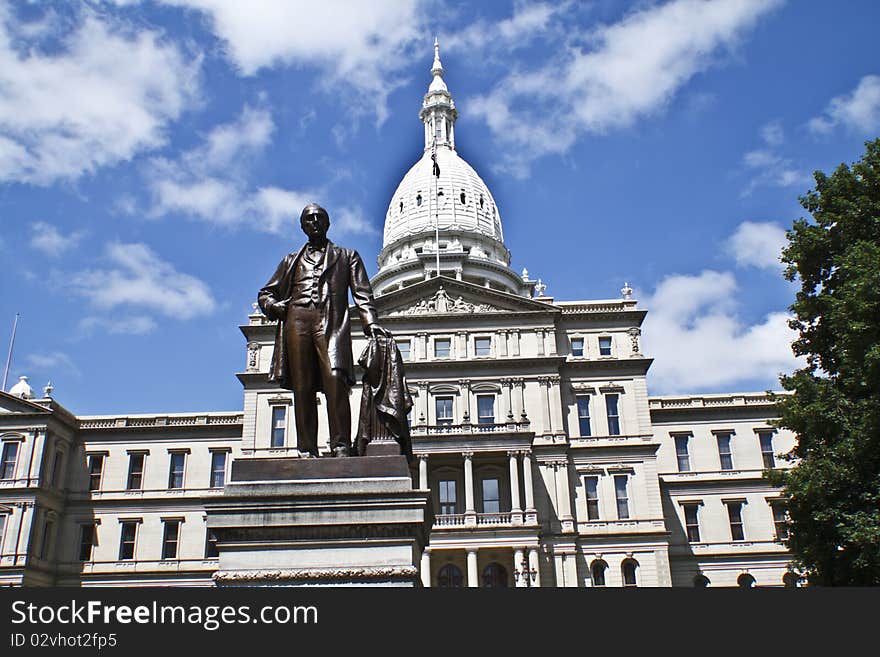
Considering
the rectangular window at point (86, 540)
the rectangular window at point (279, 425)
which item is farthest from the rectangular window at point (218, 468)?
the rectangular window at point (86, 540)

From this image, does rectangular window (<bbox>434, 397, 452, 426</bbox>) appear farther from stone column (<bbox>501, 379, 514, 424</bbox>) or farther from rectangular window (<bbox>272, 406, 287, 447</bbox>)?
rectangular window (<bbox>272, 406, 287, 447</bbox>)

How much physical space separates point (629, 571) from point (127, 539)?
108 feet

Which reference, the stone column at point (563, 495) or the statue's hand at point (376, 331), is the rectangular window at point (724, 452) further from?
the statue's hand at point (376, 331)

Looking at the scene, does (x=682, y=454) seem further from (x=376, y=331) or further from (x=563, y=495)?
(x=376, y=331)

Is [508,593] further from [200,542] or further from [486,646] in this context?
[200,542]

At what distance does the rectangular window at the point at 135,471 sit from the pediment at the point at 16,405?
657 cm

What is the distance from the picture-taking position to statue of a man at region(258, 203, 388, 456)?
29.4ft

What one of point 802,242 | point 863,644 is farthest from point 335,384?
point 802,242

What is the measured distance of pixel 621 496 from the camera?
49625mm

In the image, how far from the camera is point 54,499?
180 feet

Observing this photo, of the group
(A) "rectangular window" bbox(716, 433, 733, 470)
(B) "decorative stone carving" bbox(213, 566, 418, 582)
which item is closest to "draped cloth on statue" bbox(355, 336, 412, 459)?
(B) "decorative stone carving" bbox(213, 566, 418, 582)

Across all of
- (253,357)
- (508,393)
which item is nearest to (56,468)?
(253,357)

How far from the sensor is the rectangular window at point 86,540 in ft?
181

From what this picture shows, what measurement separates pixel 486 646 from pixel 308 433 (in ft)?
12.5
